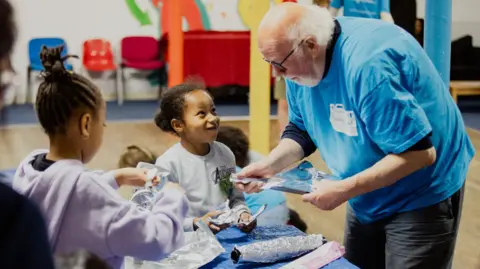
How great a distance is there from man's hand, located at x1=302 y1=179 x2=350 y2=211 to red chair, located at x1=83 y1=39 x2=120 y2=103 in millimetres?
7549

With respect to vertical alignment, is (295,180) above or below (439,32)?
below

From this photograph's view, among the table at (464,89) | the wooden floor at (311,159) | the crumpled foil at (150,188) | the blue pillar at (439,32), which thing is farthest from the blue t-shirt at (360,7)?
the crumpled foil at (150,188)

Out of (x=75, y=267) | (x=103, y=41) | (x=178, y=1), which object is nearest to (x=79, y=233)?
(x=75, y=267)

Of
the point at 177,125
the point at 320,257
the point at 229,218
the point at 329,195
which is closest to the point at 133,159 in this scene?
the point at 177,125

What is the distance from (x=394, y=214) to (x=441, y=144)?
260mm

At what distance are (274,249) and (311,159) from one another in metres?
3.67

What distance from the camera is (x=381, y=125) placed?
6.09ft

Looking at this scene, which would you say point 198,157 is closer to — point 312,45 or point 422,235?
point 312,45

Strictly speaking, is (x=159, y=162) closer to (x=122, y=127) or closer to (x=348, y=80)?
(x=348, y=80)

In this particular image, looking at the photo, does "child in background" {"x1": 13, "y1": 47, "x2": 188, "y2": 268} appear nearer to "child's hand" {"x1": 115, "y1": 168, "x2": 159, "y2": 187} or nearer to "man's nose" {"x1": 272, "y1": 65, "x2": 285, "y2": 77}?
"child's hand" {"x1": 115, "y1": 168, "x2": 159, "y2": 187}

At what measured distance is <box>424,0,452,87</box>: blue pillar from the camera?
3.22m

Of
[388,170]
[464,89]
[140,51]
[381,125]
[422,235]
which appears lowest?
[464,89]

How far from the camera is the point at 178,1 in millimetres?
5750

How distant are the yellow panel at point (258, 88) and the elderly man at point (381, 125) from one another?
3.13 meters
